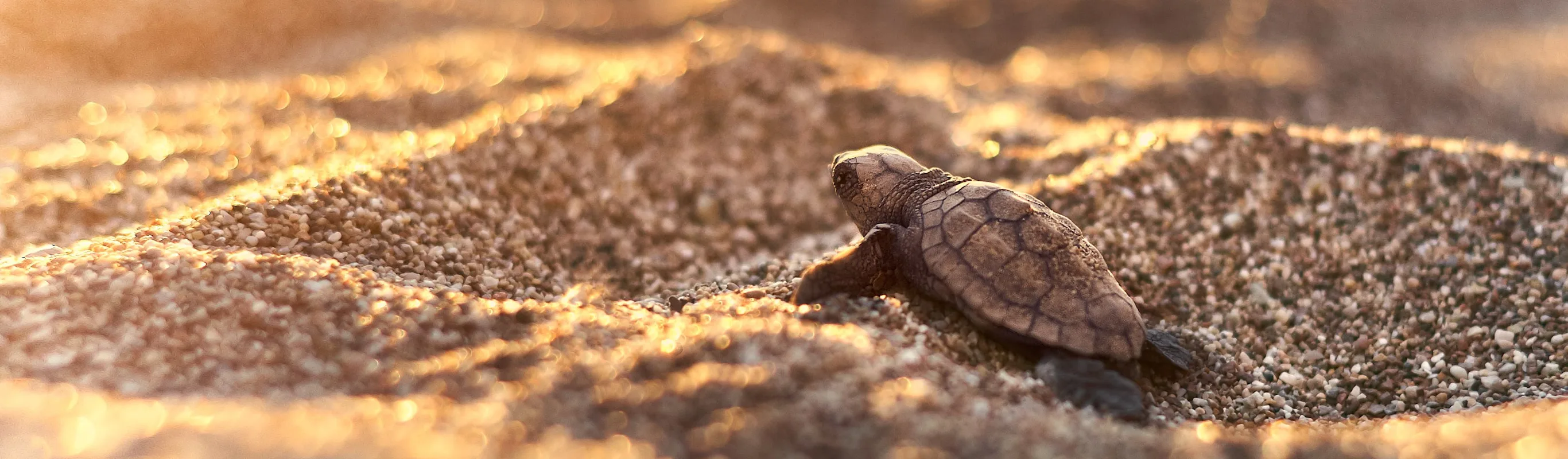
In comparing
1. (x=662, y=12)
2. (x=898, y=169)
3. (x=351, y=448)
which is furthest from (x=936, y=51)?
(x=351, y=448)

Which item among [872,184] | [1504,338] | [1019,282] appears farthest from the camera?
[872,184]

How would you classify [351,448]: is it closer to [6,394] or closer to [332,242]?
[6,394]

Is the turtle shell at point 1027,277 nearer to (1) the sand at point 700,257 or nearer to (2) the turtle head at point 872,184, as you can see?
(1) the sand at point 700,257

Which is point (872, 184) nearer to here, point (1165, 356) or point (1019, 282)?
point (1019, 282)

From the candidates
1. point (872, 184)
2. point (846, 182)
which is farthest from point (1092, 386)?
point (846, 182)

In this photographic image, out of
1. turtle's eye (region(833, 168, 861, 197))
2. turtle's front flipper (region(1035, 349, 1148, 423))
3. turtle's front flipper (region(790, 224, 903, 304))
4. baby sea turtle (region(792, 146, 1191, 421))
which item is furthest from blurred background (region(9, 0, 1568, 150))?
turtle's front flipper (region(1035, 349, 1148, 423))

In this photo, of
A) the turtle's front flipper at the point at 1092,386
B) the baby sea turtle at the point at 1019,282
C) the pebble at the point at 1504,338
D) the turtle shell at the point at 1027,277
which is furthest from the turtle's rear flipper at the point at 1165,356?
the pebble at the point at 1504,338
